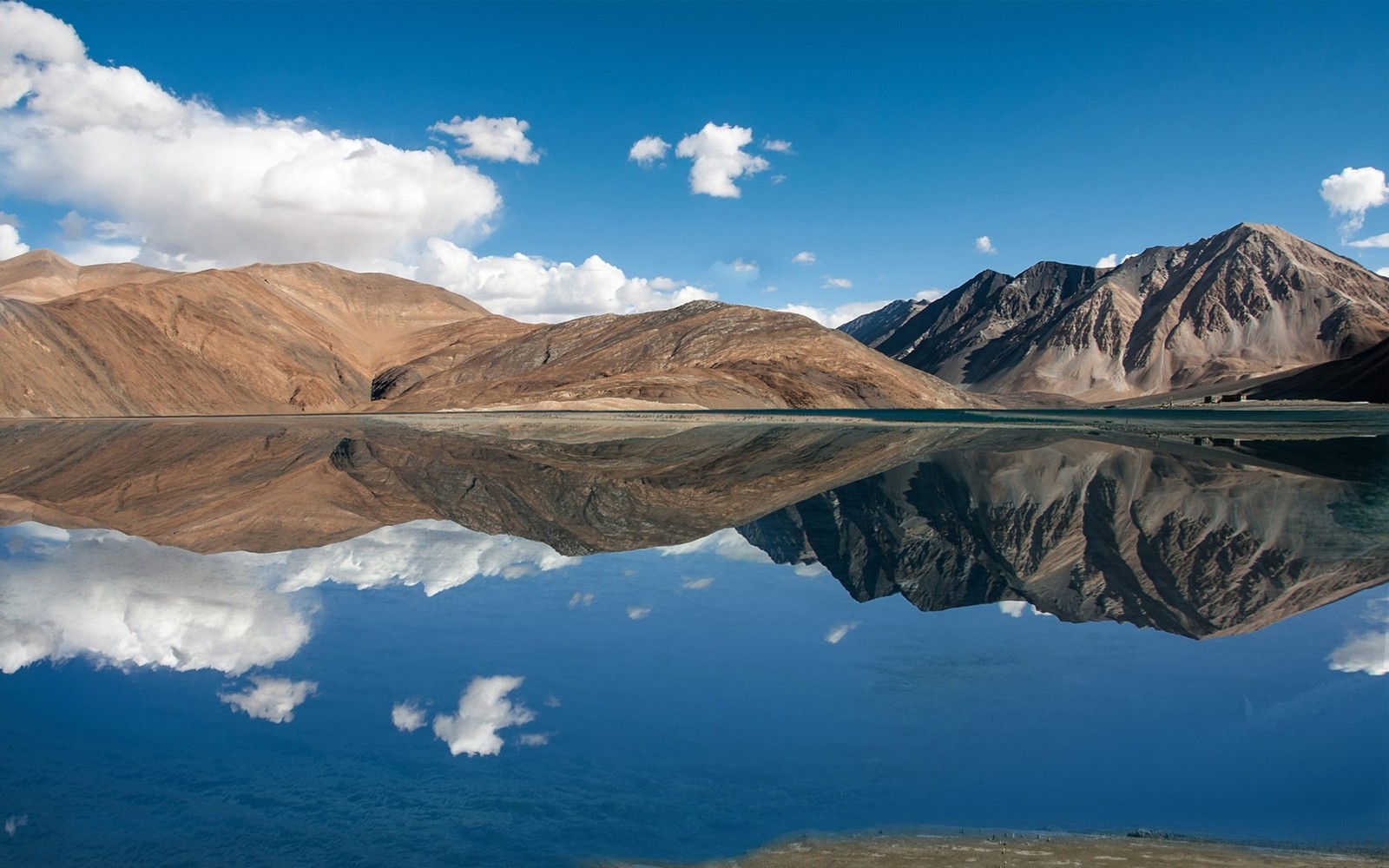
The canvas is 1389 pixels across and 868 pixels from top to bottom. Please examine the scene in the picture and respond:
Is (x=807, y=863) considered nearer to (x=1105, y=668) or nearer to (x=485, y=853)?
(x=485, y=853)

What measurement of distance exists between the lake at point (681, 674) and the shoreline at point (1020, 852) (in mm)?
134

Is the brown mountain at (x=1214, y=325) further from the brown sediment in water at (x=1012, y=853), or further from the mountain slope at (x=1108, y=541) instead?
the brown sediment in water at (x=1012, y=853)

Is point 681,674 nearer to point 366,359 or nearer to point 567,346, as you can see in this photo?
point 567,346

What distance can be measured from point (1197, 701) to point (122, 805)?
8096 mm

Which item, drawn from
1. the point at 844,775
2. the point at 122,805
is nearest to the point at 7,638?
the point at 122,805

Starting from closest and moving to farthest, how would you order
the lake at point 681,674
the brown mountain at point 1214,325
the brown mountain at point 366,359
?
the lake at point 681,674 → the brown mountain at point 366,359 → the brown mountain at point 1214,325

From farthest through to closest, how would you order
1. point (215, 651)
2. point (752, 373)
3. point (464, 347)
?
1. point (464, 347)
2. point (752, 373)
3. point (215, 651)

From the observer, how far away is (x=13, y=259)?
165 m

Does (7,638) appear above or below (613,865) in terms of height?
above

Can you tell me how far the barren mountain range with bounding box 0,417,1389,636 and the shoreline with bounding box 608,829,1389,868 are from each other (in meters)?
5.10

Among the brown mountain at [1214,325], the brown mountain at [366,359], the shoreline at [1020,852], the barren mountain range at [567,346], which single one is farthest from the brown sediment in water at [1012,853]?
the brown mountain at [1214,325]

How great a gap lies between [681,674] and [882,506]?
10.8 m

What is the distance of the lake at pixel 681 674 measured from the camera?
5715mm

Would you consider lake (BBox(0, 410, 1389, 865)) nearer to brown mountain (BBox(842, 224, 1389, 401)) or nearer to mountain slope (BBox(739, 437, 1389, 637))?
mountain slope (BBox(739, 437, 1389, 637))
